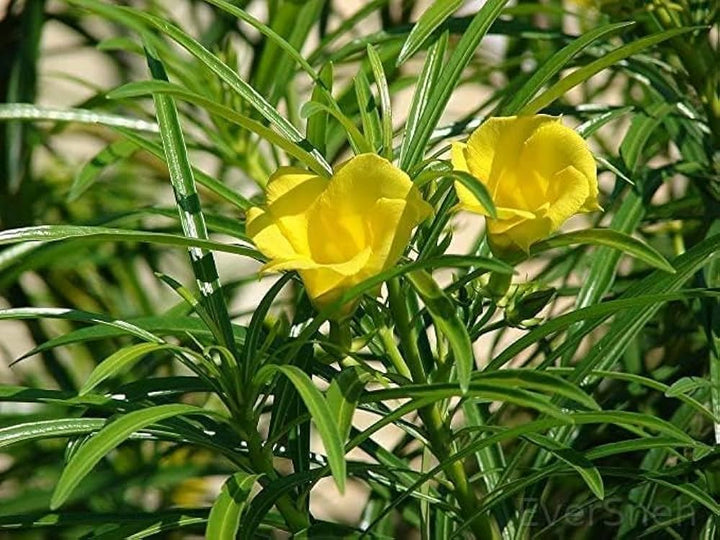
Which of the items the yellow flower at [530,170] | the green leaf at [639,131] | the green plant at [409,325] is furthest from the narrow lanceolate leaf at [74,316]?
the green leaf at [639,131]

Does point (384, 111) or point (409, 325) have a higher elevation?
point (384, 111)

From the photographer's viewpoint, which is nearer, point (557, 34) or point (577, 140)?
point (577, 140)

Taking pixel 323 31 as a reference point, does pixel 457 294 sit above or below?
below

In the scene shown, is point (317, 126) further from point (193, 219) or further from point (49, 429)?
point (49, 429)

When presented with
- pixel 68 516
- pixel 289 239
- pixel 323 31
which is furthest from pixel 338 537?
pixel 323 31

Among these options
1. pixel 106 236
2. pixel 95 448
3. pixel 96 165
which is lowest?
pixel 95 448

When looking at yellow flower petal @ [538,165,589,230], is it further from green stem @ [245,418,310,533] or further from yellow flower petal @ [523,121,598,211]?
green stem @ [245,418,310,533]

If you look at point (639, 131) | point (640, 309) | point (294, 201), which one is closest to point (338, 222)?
point (294, 201)

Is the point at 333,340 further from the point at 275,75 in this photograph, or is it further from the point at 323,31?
the point at 323,31
